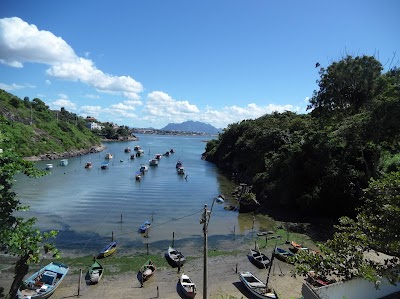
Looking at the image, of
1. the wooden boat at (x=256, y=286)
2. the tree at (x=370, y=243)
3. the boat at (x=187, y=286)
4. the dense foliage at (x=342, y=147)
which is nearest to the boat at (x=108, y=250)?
the boat at (x=187, y=286)

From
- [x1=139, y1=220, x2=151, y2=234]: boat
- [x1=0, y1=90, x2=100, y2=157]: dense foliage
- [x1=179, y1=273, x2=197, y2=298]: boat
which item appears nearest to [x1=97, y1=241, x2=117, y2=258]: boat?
[x1=139, y1=220, x2=151, y2=234]: boat

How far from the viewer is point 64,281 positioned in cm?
2369

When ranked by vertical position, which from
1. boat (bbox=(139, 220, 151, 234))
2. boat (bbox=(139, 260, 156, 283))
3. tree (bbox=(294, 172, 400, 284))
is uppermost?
tree (bbox=(294, 172, 400, 284))

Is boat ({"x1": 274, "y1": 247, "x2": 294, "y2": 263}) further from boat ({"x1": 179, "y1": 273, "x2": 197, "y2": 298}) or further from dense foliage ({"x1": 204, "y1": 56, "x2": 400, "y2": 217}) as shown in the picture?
dense foliage ({"x1": 204, "y1": 56, "x2": 400, "y2": 217})

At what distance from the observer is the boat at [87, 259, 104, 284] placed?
23447mm

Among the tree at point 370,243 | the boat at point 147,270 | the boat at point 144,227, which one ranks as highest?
the tree at point 370,243

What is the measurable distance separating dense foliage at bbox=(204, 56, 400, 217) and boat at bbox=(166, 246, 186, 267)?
19131 millimetres

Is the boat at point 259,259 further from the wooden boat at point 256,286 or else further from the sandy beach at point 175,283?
the wooden boat at point 256,286

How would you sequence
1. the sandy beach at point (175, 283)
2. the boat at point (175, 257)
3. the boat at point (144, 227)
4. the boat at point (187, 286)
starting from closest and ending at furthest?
the boat at point (187, 286) < the sandy beach at point (175, 283) < the boat at point (175, 257) < the boat at point (144, 227)

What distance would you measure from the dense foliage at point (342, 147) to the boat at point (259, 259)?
13646mm

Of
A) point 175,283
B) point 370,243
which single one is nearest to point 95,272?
point 175,283

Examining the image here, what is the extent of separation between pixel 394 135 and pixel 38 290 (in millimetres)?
34547

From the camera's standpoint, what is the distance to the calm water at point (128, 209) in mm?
32656

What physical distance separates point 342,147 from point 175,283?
28.9m
